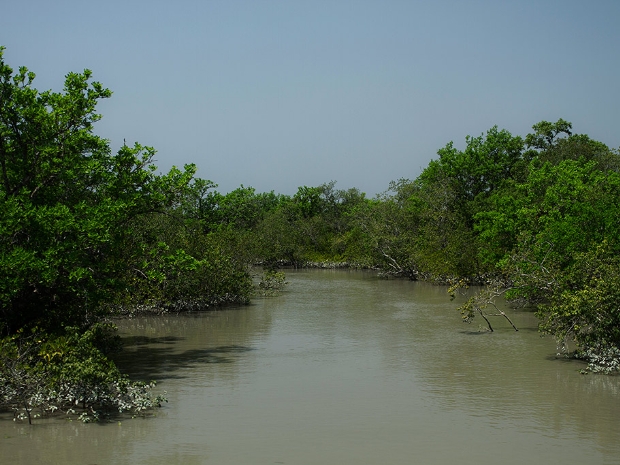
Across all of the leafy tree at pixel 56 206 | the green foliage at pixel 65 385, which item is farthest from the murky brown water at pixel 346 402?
the leafy tree at pixel 56 206

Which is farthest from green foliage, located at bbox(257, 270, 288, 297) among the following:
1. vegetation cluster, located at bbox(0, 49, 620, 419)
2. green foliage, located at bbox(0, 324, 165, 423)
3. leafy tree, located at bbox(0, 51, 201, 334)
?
green foliage, located at bbox(0, 324, 165, 423)

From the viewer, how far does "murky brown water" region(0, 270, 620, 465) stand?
33.4 feet

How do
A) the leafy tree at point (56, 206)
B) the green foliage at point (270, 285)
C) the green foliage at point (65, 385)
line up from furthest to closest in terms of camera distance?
the green foliage at point (270, 285) < the leafy tree at point (56, 206) < the green foliage at point (65, 385)

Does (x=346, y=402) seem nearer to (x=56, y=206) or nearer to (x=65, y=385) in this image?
(x=65, y=385)

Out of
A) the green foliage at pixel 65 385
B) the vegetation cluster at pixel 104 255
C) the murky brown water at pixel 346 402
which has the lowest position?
the murky brown water at pixel 346 402

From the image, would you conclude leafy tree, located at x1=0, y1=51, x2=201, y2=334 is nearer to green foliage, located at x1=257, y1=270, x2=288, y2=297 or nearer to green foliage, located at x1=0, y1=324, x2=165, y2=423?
green foliage, located at x1=0, y1=324, x2=165, y2=423

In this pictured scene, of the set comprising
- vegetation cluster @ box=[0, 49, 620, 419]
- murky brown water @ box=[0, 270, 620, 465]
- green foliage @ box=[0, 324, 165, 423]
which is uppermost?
vegetation cluster @ box=[0, 49, 620, 419]

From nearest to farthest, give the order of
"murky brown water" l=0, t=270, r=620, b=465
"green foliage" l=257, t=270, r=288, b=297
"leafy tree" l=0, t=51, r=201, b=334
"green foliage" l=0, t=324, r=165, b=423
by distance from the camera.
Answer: "murky brown water" l=0, t=270, r=620, b=465 → "green foliage" l=0, t=324, r=165, b=423 → "leafy tree" l=0, t=51, r=201, b=334 → "green foliage" l=257, t=270, r=288, b=297

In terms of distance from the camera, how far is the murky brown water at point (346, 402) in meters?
10.2

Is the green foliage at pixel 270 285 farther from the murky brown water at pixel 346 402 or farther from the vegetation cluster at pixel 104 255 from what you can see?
the murky brown water at pixel 346 402

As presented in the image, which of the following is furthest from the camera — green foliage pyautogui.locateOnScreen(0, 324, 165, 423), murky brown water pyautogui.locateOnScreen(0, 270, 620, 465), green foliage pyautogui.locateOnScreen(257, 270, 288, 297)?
green foliage pyautogui.locateOnScreen(257, 270, 288, 297)

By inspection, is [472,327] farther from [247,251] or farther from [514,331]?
[247,251]

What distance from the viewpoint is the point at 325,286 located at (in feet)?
129

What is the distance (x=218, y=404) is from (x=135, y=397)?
1.80 m
